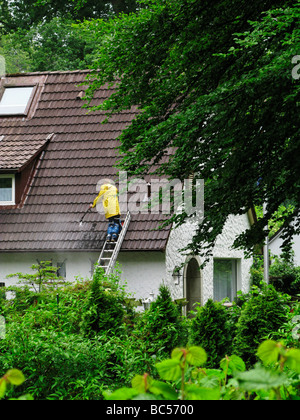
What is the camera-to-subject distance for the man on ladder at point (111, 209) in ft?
48.1

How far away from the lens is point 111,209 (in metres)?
14.7

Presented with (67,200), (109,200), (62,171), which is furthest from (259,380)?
(62,171)

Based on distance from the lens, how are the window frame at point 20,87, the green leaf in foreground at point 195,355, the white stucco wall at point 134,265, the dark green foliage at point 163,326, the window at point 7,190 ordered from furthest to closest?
the window frame at point 20,87 → the window at point 7,190 → the white stucco wall at point 134,265 → the dark green foliage at point 163,326 → the green leaf in foreground at point 195,355

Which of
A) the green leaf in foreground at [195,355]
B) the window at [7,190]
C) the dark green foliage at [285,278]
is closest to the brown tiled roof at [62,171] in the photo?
the window at [7,190]

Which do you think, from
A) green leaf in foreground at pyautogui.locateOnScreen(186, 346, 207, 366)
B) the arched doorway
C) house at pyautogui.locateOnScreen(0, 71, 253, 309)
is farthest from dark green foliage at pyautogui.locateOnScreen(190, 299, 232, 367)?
the arched doorway

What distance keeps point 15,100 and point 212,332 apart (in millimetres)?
13533

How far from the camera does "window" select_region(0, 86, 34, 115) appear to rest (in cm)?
1872

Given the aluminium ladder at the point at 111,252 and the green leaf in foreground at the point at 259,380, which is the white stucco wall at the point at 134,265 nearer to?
the aluminium ladder at the point at 111,252

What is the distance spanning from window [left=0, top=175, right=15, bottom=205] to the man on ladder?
8.79 ft

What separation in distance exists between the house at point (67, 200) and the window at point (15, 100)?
0.03m

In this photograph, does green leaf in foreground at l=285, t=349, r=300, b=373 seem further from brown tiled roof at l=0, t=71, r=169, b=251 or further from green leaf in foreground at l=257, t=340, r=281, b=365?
brown tiled roof at l=0, t=71, r=169, b=251

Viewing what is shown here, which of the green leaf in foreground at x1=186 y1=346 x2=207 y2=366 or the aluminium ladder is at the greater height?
the aluminium ladder

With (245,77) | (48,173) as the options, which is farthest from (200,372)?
(48,173)
